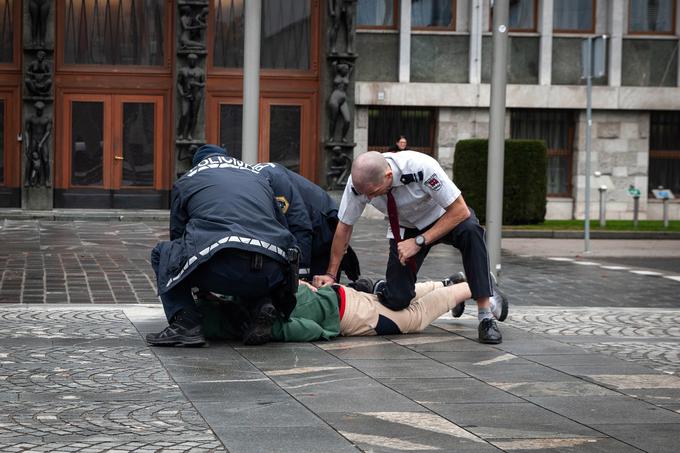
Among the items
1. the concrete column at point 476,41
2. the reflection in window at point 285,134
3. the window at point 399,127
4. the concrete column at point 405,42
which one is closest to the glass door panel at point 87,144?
the reflection in window at point 285,134

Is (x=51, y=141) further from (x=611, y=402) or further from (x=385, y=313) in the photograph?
(x=611, y=402)

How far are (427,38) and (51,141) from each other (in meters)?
8.70

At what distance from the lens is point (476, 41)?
97.8ft

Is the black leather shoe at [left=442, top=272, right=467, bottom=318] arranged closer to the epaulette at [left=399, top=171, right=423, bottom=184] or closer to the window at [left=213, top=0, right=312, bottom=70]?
the epaulette at [left=399, top=171, right=423, bottom=184]

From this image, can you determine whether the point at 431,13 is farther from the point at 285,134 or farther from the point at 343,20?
the point at 285,134

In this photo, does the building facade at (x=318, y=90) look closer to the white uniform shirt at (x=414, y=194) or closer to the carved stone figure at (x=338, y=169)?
the carved stone figure at (x=338, y=169)

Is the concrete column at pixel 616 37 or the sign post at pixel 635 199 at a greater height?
the concrete column at pixel 616 37

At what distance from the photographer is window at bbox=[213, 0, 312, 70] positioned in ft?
93.2

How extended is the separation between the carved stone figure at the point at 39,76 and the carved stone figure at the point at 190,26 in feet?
9.03

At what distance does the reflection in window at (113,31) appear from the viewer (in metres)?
27.6

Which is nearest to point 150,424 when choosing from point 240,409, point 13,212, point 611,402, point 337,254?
point 240,409

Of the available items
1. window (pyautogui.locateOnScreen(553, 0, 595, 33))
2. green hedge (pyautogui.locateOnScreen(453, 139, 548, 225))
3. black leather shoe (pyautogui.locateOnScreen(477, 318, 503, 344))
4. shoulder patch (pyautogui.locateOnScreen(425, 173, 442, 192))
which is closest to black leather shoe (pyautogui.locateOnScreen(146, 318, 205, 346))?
shoulder patch (pyautogui.locateOnScreen(425, 173, 442, 192))

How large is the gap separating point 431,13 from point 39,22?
346 inches

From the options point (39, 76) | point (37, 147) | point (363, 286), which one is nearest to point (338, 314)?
point (363, 286)
